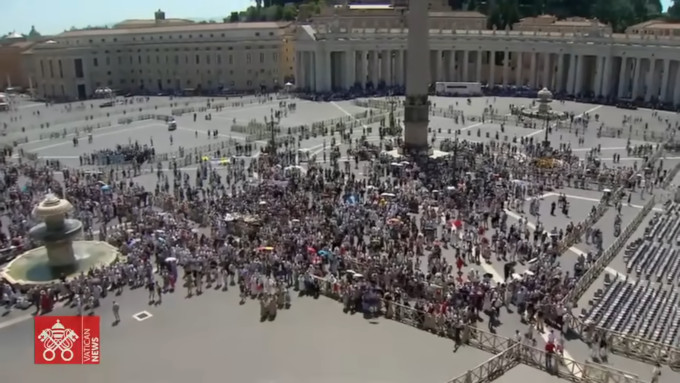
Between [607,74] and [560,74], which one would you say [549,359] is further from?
[560,74]

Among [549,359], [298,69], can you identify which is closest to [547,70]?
[298,69]

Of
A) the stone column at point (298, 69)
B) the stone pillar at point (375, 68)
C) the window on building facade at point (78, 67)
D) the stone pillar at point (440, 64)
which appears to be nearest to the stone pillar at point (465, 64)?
the stone pillar at point (440, 64)

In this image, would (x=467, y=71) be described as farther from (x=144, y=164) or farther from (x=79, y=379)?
(x=79, y=379)

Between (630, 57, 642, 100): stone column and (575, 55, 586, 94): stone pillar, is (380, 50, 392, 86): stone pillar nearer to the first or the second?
(575, 55, 586, 94): stone pillar

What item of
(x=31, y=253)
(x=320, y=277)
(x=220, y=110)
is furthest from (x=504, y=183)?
(x=220, y=110)

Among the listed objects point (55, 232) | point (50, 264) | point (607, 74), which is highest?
point (607, 74)

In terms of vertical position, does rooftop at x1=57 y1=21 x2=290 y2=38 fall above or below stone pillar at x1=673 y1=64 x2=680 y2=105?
above

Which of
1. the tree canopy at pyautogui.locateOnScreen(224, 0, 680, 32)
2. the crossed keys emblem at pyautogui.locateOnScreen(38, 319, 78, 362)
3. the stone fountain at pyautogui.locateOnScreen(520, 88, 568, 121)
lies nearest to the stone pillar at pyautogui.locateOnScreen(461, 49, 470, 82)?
the tree canopy at pyautogui.locateOnScreen(224, 0, 680, 32)
